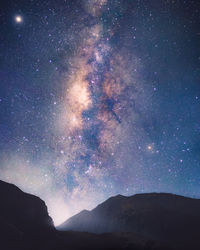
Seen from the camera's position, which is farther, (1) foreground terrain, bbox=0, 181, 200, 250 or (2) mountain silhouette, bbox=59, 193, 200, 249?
(2) mountain silhouette, bbox=59, 193, 200, 249

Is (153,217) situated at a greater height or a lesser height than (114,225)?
greater

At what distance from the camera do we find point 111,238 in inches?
1145

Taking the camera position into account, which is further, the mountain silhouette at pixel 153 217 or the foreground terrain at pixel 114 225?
the mountain silhouette at pixel 153 217

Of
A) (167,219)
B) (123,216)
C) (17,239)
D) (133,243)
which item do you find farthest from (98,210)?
(17,239)

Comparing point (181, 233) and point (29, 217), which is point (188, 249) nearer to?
point (181, 233)

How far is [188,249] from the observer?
27156 mm

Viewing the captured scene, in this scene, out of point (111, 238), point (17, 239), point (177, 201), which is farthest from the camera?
point (177, 201)

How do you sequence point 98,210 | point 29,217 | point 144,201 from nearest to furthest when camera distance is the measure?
point 29,217 < point 144,201 < point 98,210

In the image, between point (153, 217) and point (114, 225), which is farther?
point (114, 225)

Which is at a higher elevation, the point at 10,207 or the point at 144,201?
the point at 144,201

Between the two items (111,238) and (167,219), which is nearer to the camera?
(111,238)

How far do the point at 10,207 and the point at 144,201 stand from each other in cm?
3502

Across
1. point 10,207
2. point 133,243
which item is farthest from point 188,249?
point 10,207

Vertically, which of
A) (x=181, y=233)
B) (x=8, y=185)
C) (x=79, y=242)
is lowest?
(x=79, y=242)
